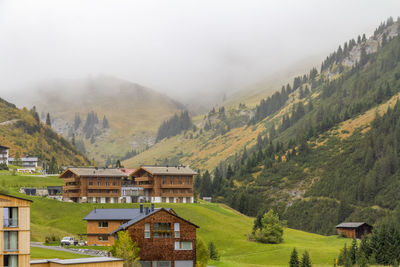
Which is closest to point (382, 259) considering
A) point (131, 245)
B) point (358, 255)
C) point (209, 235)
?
point (358, 255)

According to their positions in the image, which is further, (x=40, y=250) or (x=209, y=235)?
(x=209, y=235)

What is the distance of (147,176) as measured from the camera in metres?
184

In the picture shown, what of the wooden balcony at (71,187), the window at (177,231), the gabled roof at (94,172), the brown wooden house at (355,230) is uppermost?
the gabled roof at (94,172)

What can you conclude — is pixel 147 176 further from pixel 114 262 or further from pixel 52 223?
pixel 114 262

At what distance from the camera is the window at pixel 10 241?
65250 millimetres

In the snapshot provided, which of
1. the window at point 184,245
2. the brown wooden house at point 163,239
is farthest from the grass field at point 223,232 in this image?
the brown wooden house at point 163,239

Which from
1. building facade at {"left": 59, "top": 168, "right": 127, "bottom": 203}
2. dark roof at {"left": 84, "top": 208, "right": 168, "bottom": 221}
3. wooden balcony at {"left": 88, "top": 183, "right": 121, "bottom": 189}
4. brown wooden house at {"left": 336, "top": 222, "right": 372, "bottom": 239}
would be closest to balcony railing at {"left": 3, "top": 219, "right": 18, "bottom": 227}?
dark roof at {"left": 84, "top": 208, "right": 168, "bottom": 221}

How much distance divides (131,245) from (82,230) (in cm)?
5326

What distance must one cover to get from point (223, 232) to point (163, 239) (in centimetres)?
5549

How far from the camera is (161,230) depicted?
307ft

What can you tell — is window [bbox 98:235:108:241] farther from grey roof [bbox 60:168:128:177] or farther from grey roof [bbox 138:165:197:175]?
grey roof [bbox 138:165:197:175]

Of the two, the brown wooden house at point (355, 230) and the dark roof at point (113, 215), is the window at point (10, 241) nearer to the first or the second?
the dark roof at point (113, 215)

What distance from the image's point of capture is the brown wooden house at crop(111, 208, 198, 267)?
92188 mm

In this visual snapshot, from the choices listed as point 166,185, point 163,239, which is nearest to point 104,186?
point 166,185
